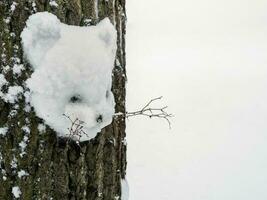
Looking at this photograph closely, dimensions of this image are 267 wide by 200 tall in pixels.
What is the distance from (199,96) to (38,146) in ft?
27.4

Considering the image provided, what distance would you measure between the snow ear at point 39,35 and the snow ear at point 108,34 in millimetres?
134

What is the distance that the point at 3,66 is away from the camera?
151cm

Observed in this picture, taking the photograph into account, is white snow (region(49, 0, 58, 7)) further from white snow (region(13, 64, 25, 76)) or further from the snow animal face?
white snow (region(13, 64, 25, 76))

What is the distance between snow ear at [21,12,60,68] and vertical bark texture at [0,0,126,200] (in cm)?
2

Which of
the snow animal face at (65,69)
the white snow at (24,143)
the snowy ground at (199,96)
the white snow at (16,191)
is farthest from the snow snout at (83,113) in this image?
the snowy ground at (199,96)

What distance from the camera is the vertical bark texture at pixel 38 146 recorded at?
4.93 ft

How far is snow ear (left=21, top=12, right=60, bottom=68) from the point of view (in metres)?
1.50

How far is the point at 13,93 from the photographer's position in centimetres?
151

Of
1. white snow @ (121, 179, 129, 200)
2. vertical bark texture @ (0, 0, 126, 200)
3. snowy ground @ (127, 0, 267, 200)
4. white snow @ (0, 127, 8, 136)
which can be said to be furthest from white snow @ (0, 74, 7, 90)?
snowy ground @ (127, 0, 267, 200)

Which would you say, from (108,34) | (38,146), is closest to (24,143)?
(38,146)

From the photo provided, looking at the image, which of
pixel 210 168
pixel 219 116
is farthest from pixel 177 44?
pixel 210 168

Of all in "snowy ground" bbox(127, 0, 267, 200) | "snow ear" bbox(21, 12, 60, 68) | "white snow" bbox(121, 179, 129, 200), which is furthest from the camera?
"snowy ground" bbox(127, 0, 267, 200)

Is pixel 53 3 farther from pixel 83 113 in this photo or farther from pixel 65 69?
pixel 83 113

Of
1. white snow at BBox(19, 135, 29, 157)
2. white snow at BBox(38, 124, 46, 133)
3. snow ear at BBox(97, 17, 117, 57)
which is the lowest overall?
white snow at BBox(19, 135, 29, 157)
